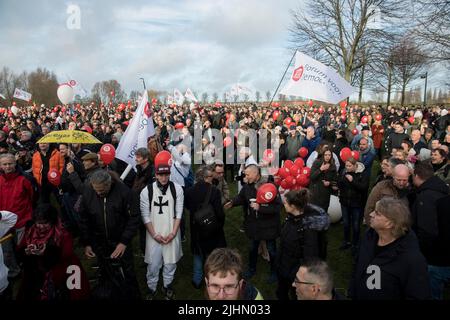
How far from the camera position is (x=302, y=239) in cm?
344

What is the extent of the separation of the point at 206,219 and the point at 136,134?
8.50ft

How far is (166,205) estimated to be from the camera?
421 cm

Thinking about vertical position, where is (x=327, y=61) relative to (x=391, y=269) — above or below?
above

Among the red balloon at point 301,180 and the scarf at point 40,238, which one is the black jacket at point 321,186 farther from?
the scarf at point 40,238

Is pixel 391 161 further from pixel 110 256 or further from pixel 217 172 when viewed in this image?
pixel 110 256

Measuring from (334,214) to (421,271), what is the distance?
14.4ft

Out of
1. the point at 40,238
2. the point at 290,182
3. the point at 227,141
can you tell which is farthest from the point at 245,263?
the point at 227,141

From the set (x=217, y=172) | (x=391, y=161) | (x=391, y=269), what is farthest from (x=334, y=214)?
(x=391, y=269)

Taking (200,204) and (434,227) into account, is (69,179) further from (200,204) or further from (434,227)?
(434,227)

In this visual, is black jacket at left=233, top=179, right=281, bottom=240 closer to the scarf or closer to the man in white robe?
the man in white robe

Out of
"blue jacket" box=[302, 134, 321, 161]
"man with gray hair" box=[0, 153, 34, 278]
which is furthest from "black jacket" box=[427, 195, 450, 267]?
"blue jacket" box=[302, 134, 321, 161]

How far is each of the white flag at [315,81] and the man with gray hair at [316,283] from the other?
6423 mm

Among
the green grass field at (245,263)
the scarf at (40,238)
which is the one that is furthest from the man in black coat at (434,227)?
the scarf at (40,238)
